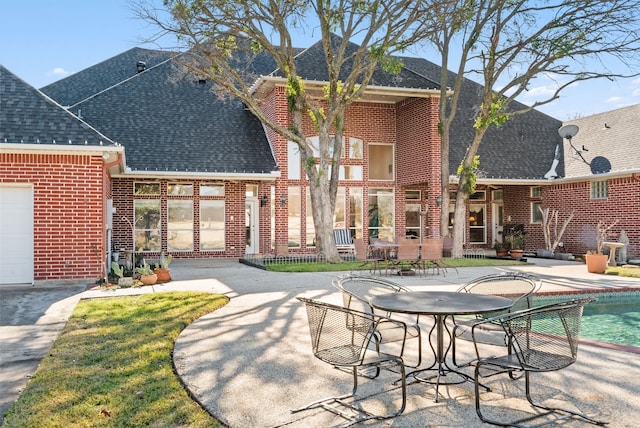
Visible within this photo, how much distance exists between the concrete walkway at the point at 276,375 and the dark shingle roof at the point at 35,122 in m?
3.54

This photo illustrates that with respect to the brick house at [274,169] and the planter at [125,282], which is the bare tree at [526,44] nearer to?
the brick house at [274,169]

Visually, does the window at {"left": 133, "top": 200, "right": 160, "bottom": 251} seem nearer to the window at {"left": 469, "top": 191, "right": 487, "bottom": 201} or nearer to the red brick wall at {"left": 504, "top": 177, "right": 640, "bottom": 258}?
the window at {"left": 469, "top": 191, "right": 487, "bottom": 201}

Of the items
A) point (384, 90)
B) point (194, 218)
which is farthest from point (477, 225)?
point (194, 218)

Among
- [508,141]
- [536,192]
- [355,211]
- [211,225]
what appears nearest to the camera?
[211,225]

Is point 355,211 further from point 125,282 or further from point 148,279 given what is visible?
point 125,282

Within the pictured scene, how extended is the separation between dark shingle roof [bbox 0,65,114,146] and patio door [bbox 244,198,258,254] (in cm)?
854

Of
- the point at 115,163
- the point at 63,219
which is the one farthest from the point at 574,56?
the point at 63,219

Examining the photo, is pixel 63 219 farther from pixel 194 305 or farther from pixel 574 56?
pixel 574 56

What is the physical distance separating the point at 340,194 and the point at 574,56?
938cm

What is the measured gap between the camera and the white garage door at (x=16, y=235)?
10.8 metres

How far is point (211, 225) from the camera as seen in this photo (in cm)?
1902

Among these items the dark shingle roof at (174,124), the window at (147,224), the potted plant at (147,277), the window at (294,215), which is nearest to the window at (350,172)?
the window at (294,215)

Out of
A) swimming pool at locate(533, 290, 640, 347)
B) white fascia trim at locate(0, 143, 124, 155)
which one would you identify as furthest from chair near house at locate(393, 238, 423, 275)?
white fascia trim at locate(0, 143, 124, 155)

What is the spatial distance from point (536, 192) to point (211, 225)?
1329cm
